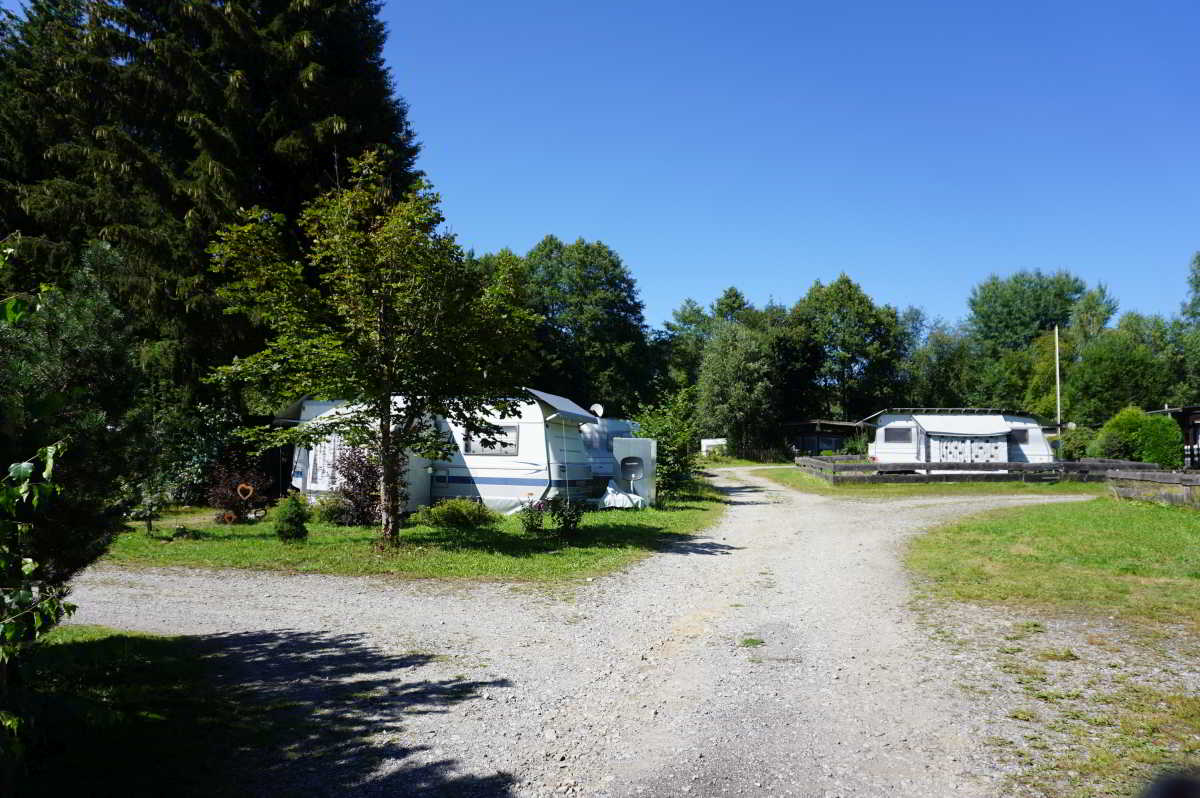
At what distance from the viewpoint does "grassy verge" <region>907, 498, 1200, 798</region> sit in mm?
3986

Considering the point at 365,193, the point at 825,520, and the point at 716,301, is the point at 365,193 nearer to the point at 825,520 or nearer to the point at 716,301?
the point at 825,520

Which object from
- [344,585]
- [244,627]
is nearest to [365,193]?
[344,585]

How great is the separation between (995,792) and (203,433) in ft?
63.0

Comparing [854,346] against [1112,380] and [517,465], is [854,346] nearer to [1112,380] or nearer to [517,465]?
[1112,380]

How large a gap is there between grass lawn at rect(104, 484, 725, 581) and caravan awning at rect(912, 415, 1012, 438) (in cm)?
1968

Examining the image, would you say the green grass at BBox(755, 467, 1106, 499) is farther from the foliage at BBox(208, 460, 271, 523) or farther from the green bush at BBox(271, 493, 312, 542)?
the foliage at BBox(208, 460, 271, 523)

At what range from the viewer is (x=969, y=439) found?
30094 millimetres

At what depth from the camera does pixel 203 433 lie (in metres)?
18.5

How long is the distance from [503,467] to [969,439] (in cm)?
2242

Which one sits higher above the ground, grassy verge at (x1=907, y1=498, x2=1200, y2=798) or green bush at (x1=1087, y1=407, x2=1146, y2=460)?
green bush at (x1=1087, y1=407, x2=1146, y2=460)

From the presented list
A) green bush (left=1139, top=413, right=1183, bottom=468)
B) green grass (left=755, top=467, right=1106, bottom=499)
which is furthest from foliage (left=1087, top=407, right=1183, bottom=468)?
green grass (left=755, top=467, right=1106, bottom=499)

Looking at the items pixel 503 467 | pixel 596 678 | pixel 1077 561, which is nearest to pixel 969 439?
pixel 1077 561

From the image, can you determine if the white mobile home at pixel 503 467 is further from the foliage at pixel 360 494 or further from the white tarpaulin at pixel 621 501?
the white tarpaulin at pixel 621 501

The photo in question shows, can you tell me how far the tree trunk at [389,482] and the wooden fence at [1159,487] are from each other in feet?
53.1
